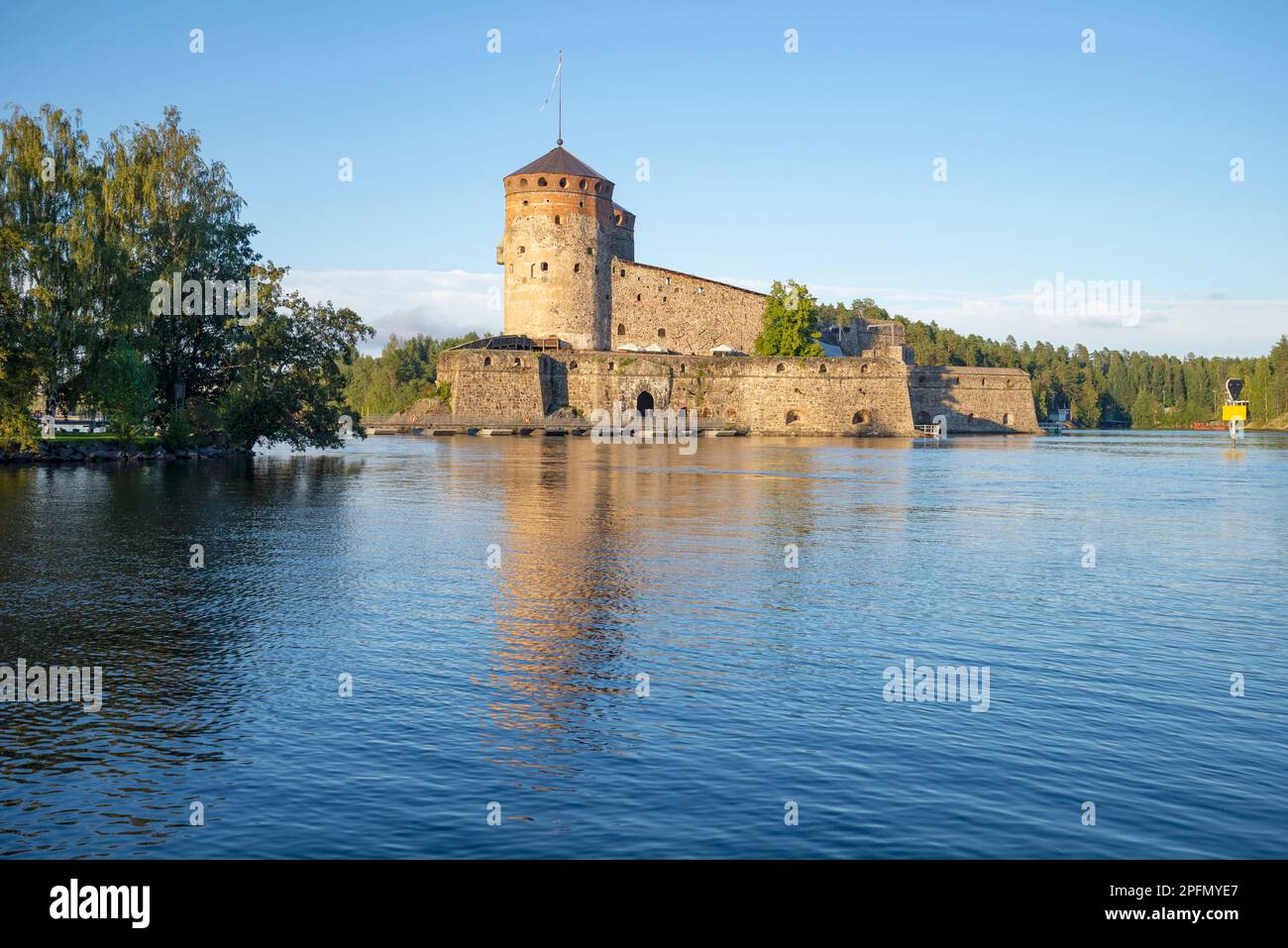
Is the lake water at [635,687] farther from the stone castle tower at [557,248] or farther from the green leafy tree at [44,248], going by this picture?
the stone castle tower at [557,248]

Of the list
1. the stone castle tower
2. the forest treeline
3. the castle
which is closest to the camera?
the castle

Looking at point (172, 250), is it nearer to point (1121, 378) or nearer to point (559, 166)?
point (559, 166)

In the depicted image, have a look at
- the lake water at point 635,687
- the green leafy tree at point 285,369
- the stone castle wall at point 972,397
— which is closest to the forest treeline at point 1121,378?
the stone castle wall at point 972,397

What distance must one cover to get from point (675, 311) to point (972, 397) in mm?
28036

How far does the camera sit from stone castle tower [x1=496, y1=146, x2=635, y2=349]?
276 feet

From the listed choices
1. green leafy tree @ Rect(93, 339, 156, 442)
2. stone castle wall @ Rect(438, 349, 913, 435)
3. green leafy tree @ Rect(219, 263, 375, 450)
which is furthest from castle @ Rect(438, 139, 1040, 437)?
green leafy tree @ Rect(93, 339, 156, 442)

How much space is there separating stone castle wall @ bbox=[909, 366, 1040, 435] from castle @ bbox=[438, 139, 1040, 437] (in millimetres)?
5969

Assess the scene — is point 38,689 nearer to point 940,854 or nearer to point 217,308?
point 940,854

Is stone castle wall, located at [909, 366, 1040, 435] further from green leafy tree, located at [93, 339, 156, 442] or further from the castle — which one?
green leafy tree, located at [93, 339, 156, 442]

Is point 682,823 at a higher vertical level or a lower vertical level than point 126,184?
lower
